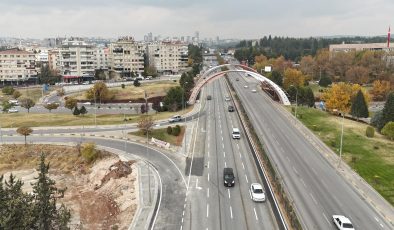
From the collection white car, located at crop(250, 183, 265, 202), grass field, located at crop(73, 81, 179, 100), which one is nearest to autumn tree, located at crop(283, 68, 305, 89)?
grass field, located at crop(73, 81, 179, 100)

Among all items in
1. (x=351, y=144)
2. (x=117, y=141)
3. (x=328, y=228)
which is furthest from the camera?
(x=117, y=141)

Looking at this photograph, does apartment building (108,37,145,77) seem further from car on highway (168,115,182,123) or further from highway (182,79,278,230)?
highway (182,79,278,230)

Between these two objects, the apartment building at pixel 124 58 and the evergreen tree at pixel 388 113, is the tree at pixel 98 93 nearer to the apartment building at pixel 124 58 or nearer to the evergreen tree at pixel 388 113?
the apartment building at pixel 124 58

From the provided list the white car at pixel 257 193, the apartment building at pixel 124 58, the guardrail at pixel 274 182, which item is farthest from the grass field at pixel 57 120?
the apartment building at pixel 124 58

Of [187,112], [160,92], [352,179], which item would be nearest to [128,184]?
[352,179]

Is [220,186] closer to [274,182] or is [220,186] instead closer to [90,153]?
[274,182]

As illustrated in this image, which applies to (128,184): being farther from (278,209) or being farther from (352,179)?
(352,179)
